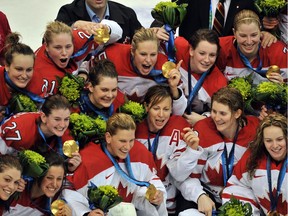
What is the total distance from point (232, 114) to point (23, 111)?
1.46 meters

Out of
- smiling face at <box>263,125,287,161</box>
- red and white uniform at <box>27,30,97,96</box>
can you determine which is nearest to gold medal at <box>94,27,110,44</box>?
red and white uniform at <box>27,30,97,96</box>

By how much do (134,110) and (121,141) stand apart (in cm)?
36

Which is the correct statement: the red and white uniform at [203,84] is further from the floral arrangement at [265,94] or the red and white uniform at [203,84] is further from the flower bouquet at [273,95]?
the flower bouquet at [273,95]

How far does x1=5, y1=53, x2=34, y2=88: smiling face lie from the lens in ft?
23.9

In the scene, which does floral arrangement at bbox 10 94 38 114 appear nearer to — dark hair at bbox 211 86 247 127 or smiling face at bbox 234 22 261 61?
dark hair at bbox 211 86 247 127

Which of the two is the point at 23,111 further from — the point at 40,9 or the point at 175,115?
the point at 40,9

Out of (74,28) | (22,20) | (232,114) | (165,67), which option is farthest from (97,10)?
(22,20)

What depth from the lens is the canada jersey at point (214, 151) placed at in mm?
7484

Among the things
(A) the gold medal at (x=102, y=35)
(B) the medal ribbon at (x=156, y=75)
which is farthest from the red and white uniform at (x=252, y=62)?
(A) the gold medal at (x=102, y=35)

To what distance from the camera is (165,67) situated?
7.59 meters

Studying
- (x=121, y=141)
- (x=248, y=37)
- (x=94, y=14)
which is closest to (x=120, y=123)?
(x=121, y=141)

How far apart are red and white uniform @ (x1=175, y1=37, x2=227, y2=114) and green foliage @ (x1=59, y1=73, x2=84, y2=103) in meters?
→ 0.80

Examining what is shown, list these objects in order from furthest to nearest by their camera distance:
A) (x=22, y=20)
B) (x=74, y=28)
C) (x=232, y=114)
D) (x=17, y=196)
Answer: (x=22, y=20)
(x=74, y=28)
(x=232, y=114)
(x=17, y=196)

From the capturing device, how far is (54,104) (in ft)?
23.4
